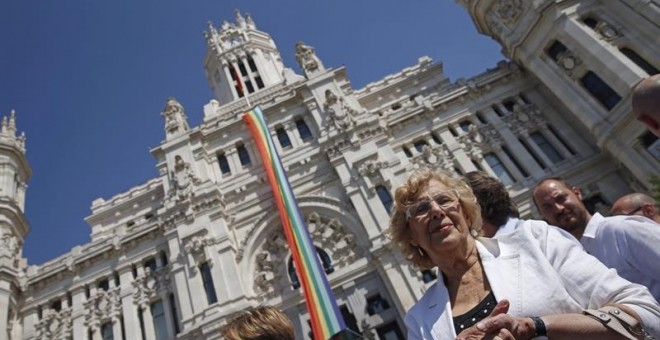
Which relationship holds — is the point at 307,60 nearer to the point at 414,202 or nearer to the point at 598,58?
the point at 598,58

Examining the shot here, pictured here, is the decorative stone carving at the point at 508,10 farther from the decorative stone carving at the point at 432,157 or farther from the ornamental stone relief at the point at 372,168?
the ornamental stone relief at the point at 372,168

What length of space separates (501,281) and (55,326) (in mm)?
24663

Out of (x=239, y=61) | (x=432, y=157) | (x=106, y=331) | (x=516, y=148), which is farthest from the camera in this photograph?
(x=239, y=61)

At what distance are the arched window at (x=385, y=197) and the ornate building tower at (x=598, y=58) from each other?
9.28 meters

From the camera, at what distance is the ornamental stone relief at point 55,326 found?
2077 cm

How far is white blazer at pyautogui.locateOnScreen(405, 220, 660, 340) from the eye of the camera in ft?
7.93

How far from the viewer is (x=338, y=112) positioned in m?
22.9

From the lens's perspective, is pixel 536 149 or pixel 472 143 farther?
pixel 472 143

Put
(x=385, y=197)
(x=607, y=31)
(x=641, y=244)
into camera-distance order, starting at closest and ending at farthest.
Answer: (x=641, y=244) < (x=607, y=31) < (x=385, y=197)

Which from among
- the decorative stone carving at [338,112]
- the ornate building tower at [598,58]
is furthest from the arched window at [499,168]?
the decorative stone carving at [338,112]

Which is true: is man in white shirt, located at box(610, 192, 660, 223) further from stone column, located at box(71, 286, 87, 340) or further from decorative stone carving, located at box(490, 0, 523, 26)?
stone column, located at box(71, 286, 87, 340)

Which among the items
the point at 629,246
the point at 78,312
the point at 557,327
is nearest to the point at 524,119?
the point at 629,246

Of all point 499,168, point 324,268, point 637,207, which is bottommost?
point 637,207

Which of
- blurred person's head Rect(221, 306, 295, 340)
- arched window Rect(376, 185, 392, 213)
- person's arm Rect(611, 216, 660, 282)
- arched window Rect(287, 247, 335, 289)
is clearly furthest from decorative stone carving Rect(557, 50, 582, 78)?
blurred person's head Rect(221, 306, 295, 340)
